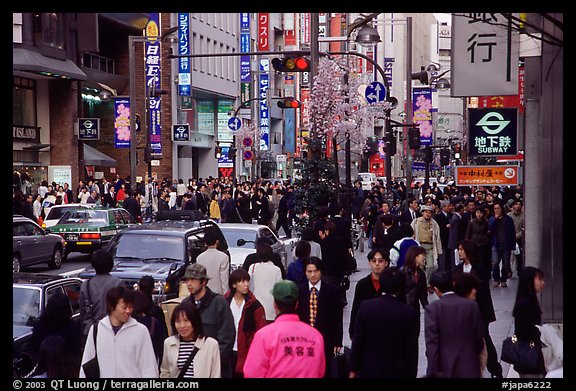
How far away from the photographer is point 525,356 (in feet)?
27.0

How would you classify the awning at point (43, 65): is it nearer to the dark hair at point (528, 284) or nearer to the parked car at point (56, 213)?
the parked car at point (56, 213)

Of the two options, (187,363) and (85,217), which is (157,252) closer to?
(187,363)

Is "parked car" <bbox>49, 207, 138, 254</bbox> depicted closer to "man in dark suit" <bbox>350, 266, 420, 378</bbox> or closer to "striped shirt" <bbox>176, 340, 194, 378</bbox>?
"man in dark suit" <bbox>350, 266, 420, 378</bbox>

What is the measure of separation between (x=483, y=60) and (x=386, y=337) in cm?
796

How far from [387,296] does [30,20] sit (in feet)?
126

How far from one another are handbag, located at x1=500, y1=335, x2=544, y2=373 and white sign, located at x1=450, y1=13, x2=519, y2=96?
293 inches

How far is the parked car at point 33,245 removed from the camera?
81.1 feet

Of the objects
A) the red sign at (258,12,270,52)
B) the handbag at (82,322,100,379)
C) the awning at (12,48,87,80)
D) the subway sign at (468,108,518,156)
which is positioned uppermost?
the red sign at (258,12,270,52)

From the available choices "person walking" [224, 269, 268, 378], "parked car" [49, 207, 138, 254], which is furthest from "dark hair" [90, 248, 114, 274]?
"parked car" [49, 207, 138, 254]

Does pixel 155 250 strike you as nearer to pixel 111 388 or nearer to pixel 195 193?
pixel 111 388

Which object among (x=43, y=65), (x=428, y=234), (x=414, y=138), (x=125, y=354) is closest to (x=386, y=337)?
(x=125, y=354)

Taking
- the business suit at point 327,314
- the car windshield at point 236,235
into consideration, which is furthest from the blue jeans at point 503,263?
the business suit at point 327,314

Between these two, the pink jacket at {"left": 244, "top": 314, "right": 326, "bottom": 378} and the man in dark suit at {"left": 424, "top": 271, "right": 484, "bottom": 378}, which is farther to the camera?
the man in dark suit at {"left": 424, "top": 271, "right": 484, "bottom": 378}

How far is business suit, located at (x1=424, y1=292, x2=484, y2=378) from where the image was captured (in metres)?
8.67
